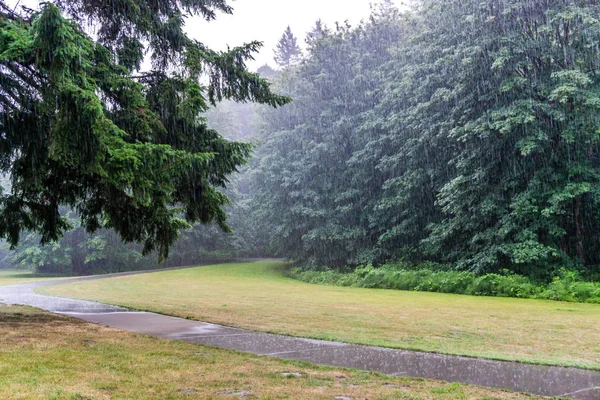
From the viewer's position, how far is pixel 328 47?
34312 millimetres

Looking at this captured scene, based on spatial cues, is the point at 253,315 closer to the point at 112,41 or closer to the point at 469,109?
the point at 112,41

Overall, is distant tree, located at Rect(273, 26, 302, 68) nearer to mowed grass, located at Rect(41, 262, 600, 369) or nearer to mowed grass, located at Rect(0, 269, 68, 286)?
mowed grass, located at Rect(0, 269, 68, 286)

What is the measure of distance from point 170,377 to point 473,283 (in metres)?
15.9

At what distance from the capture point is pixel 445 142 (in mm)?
24422

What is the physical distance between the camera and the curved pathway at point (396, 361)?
5.27 metres

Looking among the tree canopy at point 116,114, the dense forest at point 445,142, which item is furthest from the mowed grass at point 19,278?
the tree canopy at point 116,114

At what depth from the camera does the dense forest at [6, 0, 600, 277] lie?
18.8m

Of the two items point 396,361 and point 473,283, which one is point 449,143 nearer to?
point 473,283

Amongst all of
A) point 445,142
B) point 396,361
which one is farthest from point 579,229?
point 396,361

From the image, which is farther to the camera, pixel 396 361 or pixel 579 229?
pixel 579 229

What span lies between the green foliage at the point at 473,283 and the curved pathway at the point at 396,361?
11332mm

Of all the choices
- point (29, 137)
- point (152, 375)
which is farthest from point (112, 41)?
point (152, 375)

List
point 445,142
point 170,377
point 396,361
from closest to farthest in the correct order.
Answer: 1. point 170,377
2. point 396,361
3. point 445,142

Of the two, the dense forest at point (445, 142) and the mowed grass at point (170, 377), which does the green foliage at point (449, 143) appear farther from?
the mowed grass at point (170, 377)
